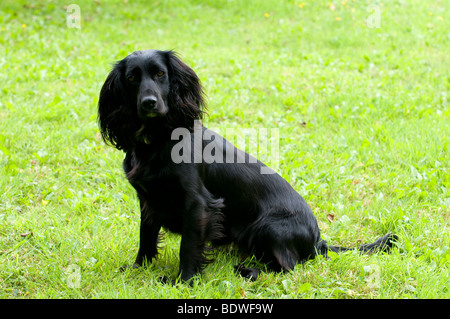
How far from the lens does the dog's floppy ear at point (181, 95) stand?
2760 mm

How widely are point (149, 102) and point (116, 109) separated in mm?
381

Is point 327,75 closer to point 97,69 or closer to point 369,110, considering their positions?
point 369,110

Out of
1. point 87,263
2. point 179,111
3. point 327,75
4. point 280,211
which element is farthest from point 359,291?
point 327,75

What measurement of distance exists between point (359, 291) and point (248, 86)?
4.22 metres

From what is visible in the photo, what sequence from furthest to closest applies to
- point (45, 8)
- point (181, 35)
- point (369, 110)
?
point (45, 8), point (181, 35), point (369, 110)

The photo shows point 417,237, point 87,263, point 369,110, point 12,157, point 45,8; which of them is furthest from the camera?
point 45,8

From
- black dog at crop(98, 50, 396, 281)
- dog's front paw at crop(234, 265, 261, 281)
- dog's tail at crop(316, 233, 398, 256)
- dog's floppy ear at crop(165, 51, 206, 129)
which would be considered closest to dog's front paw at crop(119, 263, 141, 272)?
black dog at crop(98, 50, 396, 281)

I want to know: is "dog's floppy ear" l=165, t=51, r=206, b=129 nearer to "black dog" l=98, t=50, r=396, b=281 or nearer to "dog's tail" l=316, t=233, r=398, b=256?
"black dog" l=98, t=50, r=396, b=281

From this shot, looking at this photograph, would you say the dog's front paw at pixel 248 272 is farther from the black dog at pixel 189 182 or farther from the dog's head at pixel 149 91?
the dog's head at pixel 149 91

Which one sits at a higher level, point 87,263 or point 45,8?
point 45,8

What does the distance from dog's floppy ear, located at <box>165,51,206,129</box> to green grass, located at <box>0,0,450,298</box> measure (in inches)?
36.1

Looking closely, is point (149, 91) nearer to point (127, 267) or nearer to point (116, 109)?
point (116, 109)

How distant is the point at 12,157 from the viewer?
4.23m

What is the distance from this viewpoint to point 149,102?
252 cm
